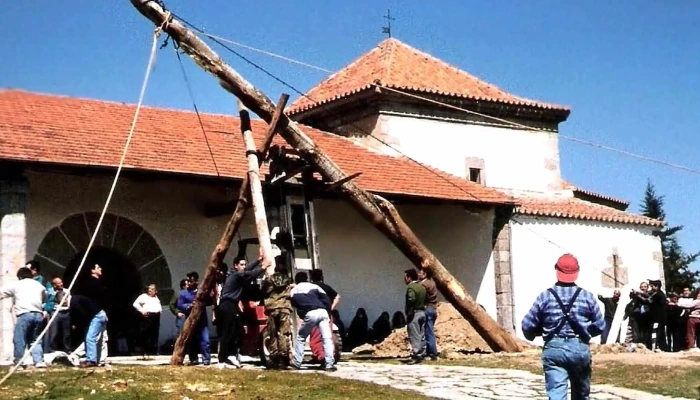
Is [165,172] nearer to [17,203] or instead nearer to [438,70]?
[17,203]

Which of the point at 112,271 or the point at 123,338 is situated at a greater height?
the point at 112,271

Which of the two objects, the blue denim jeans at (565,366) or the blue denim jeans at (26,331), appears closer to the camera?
the blue denim jeans at (565,366)

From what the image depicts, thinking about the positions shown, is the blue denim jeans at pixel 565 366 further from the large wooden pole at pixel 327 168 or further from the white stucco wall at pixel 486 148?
the white stucco wall at pixel 486 148

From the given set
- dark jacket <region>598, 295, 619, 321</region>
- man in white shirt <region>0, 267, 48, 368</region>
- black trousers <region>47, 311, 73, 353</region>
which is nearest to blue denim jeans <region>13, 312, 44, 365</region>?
man in white shirt <region>0, 267, 48, 368</region>

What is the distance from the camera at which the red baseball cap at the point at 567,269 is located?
737cm

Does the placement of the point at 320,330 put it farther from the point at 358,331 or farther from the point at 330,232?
the point at 330,232

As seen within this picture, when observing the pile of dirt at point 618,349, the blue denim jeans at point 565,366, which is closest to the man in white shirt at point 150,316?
the pile of dirt at point 618,349

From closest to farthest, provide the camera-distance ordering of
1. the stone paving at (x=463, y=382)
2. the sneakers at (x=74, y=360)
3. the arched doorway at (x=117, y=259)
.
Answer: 1. the stone paving at (x=463, y=382)
2. the sneakers at (x=74, y=360)
3. the arched doorway at (x=117, y=259)

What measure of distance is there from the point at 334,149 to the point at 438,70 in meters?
5.19

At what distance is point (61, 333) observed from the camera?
546 inches

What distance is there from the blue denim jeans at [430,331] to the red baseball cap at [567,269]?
7.64 metres

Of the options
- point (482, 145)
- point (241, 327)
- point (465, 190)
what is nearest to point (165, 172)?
point (241, 327)

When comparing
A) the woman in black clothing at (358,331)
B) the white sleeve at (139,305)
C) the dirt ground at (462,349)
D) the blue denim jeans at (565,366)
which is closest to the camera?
the blue denim jeans at (565,366)

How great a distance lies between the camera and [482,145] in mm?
23938
